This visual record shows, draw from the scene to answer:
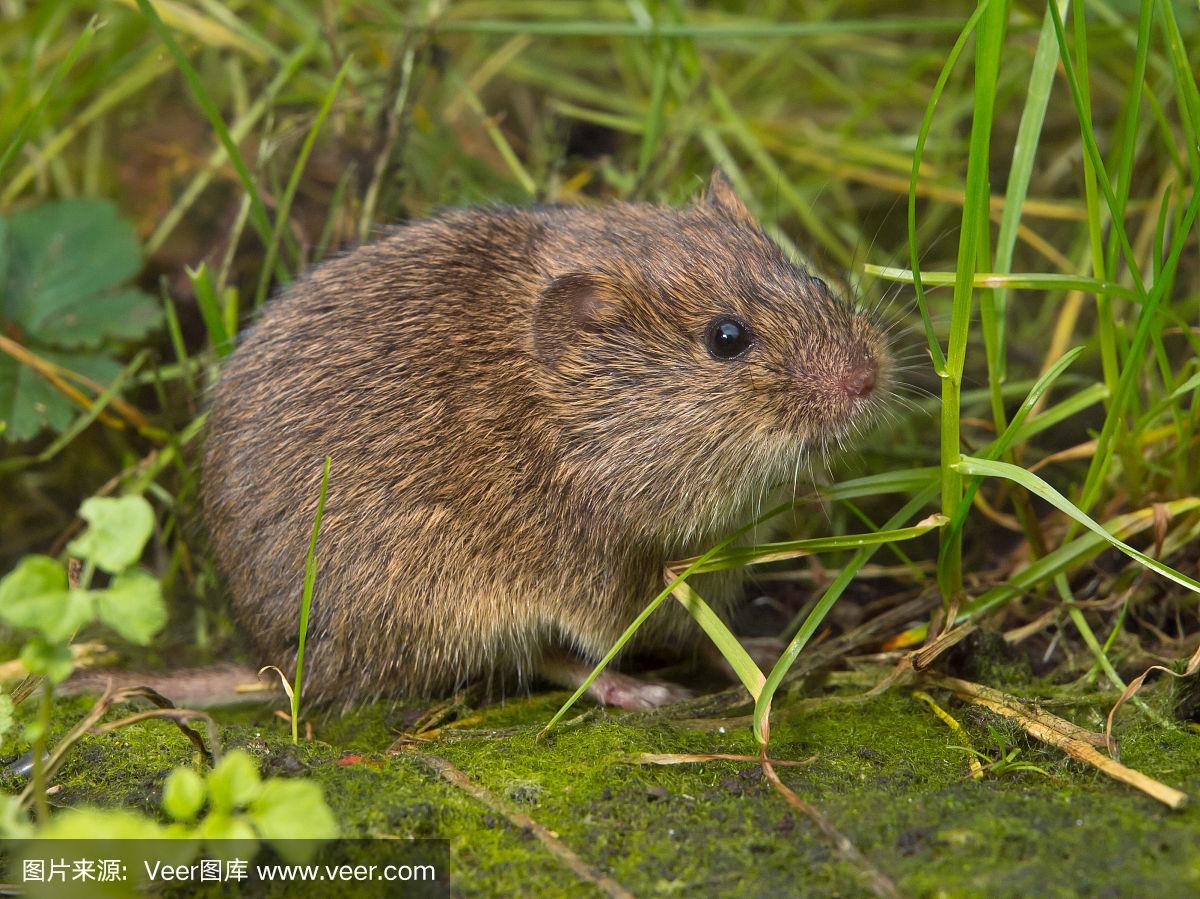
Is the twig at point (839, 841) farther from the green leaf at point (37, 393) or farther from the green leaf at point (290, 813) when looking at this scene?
the green leaf at point (37, 393)

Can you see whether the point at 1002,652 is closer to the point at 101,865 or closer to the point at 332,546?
the point at 332,546

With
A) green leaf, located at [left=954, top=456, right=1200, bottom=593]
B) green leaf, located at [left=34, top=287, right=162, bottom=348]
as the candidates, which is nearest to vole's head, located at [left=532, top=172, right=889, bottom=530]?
green leaf, located at [left=954, top=456, right=1200, bottom=593]

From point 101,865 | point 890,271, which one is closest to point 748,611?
point 890,271

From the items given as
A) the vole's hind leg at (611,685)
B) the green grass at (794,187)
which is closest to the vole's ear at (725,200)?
the green grass at (794,187)

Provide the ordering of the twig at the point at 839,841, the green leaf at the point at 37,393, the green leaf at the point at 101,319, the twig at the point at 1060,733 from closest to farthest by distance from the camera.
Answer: the twig at the point at 839,841 < the twig at the point at 1060,733 < the green leaf at the point at 37,393 < the green leaf at the point at 101,319

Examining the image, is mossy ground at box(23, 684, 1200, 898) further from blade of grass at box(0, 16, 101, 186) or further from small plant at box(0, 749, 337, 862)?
blade of grass at box(0, 16, 101, 186)
